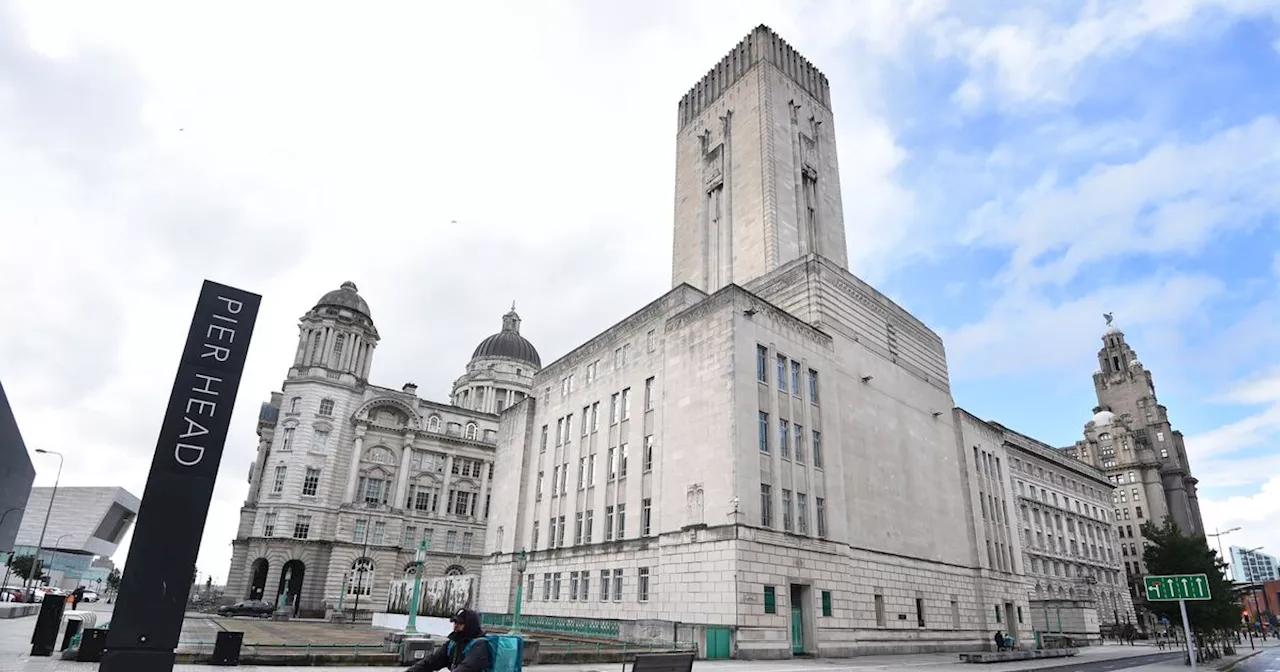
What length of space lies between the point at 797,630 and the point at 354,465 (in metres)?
53.9

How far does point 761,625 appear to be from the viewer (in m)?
30.3

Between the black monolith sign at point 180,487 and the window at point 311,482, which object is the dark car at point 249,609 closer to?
the window at point 311,482

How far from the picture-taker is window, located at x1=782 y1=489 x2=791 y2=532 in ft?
110

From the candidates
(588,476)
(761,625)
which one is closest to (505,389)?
(588,476)

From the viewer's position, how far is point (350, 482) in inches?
2761

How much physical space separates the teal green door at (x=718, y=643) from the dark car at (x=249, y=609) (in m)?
47.2

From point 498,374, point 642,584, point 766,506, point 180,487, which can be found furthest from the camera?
point 498,374

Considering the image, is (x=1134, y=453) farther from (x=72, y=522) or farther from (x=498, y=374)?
(x=72, y=522)

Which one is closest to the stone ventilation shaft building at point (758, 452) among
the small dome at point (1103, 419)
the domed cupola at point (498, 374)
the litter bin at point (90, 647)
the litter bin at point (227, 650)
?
the litter bin at point (227, 650)

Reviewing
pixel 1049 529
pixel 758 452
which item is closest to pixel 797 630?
pixel 758 452

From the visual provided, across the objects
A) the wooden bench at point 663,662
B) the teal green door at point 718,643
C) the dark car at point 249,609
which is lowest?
the dark car at point 249,609

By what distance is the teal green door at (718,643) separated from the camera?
1107 inches

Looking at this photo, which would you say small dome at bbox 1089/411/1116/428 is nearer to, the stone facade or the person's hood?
the stone facade

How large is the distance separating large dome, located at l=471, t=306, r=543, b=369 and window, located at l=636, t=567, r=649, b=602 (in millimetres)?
71349
